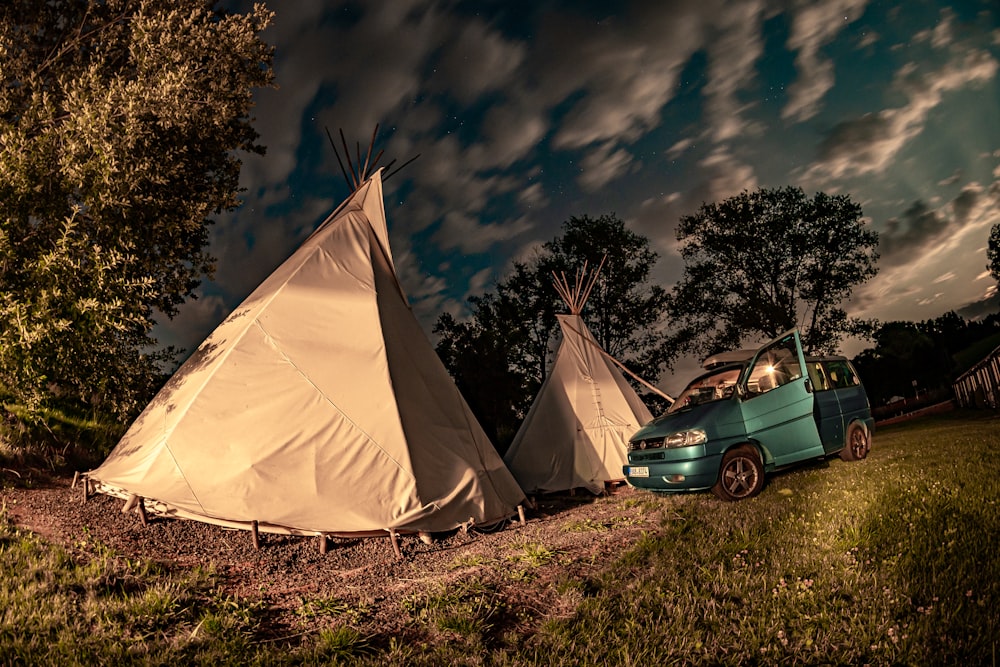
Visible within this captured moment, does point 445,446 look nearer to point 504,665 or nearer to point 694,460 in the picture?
point 694,460

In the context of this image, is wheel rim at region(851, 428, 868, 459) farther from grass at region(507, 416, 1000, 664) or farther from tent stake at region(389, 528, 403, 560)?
tent stake at region(389, 528, 403, 560)

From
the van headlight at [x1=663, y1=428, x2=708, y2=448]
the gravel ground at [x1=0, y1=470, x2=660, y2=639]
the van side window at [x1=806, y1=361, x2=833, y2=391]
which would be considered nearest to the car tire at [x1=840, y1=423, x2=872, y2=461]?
the van side window at [x1=806, y1=361, x2=833, y2=391]

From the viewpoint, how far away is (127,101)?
717 centimetres

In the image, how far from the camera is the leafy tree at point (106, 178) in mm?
6223

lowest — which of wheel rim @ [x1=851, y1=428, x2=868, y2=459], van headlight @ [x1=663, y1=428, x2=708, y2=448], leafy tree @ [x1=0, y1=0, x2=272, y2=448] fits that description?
wheel rim @ [x1=851, y1=428, x2=868, y2=459]

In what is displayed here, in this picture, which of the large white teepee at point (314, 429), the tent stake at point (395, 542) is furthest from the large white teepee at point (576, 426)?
the tent stake at point (395, 542)

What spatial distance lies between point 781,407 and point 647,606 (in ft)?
14.1

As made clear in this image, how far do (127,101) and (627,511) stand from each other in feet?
28.0

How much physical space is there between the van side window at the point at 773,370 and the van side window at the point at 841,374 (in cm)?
109

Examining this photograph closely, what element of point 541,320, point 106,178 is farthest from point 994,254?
point 106,178

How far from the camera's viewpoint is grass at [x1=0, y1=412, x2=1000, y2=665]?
297cm

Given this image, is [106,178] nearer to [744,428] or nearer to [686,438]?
[686,438]

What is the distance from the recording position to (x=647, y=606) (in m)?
3.62

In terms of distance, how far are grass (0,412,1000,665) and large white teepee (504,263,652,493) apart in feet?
20.6
